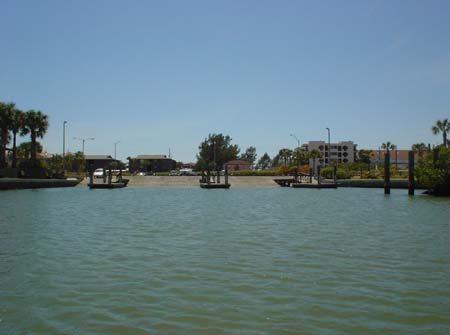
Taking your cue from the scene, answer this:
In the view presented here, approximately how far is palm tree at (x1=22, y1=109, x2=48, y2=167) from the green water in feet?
182

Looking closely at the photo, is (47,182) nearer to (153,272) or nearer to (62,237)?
(62,237)

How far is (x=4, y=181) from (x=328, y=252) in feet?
183

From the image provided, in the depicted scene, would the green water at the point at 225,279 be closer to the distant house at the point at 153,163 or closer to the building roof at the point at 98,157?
the building roof at the point at 98,157

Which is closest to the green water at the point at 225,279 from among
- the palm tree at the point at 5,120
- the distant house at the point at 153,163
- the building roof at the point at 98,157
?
the palm tree at the point at 5,120

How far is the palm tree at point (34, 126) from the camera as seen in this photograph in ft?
250

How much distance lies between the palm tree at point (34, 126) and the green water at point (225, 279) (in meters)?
55.5

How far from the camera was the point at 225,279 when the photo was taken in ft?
42.2

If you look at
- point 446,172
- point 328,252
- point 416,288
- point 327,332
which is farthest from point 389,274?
point 446,172

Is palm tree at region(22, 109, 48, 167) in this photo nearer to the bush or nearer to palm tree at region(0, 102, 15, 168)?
palm tree at region(0, 102, 15, 168)

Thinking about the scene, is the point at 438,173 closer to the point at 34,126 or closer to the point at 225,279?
the point at 225,279

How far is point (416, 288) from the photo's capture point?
11.9 meters

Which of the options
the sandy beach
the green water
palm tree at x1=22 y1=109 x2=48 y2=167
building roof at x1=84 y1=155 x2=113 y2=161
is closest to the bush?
the green water

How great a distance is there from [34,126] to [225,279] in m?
71.0

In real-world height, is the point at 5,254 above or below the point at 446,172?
below
